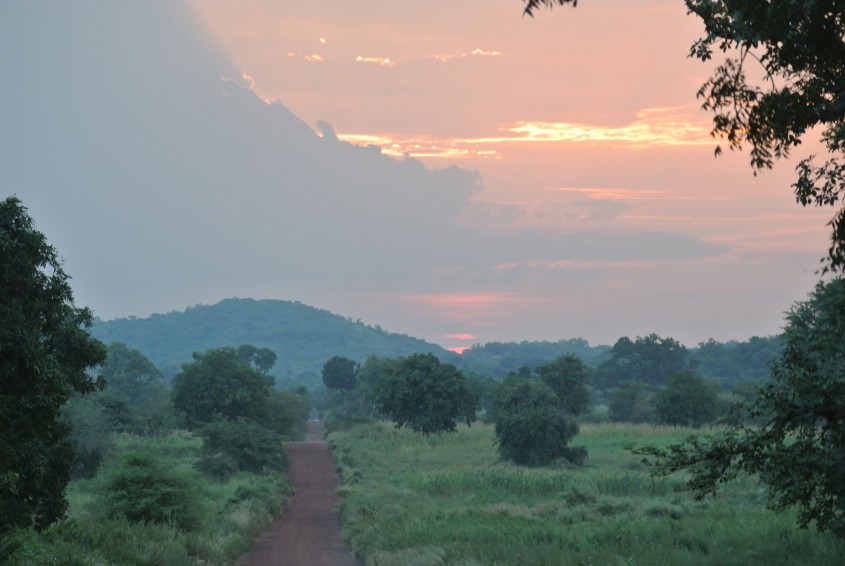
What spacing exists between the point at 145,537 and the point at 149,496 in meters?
3.97

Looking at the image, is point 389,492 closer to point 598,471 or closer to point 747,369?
point 598,471

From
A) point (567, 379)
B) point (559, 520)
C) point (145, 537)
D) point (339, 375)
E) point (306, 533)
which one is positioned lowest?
point (306, 533)

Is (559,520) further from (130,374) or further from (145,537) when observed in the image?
(130,374)

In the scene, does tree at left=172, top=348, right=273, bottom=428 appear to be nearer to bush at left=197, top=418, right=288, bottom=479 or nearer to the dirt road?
bush at left=197, top=418, right=288, bottom=479

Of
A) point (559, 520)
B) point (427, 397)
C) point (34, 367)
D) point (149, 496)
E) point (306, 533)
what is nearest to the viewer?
point (34, 367)

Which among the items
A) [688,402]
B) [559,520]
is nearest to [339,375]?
[688,402]

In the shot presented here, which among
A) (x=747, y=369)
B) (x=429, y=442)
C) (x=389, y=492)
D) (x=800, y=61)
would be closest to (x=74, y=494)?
(x=389, y=492)

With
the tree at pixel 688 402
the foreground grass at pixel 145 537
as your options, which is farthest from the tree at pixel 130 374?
the foreground grass at pixel 145 537

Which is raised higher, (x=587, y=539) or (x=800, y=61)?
(x=800, y=61)

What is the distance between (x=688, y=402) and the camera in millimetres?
74875

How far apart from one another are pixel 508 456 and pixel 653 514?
84.1ft

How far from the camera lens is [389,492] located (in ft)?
117

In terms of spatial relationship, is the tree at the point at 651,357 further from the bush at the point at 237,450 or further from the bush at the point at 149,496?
the bush at the point at 149,496

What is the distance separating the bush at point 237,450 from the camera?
49844mm
